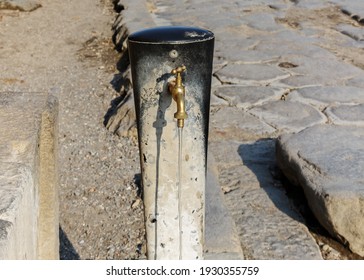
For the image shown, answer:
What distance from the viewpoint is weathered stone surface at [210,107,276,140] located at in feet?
13.1

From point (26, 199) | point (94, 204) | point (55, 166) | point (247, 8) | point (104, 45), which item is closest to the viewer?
point (26, 199)

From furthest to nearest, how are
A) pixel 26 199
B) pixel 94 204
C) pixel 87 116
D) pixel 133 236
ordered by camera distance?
pixel 87 116, pixel 94 204, pixel 133 236, pixel 26 199

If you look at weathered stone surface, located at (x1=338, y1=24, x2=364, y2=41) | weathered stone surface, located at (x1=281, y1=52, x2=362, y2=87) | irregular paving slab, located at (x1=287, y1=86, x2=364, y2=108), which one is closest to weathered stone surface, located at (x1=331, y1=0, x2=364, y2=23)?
weathered stone surface, located at (x1=338, y1=24, x2=364, y2=41)

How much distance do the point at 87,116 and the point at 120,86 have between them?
1.85 feet

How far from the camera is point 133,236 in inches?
122

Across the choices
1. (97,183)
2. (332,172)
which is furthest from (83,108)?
(332,172)

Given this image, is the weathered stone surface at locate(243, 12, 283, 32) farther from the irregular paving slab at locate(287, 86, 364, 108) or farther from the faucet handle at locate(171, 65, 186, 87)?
the faucet handle at locate(171, 65, 186, 87)

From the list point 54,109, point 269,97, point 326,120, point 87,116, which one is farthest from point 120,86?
point 54,109

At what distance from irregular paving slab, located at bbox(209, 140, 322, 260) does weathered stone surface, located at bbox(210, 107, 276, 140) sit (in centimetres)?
13

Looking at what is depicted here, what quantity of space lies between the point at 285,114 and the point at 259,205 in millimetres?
1250

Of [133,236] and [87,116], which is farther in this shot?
[87,116]

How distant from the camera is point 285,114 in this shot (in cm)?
422

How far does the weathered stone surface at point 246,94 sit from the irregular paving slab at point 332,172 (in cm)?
114
